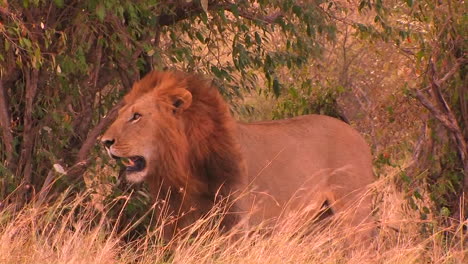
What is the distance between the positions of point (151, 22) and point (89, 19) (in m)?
0.47

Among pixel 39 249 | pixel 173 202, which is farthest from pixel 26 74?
pixel 39 249

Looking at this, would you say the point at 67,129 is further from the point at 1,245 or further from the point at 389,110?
the point at 389,110

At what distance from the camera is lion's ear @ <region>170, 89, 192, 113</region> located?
5.58 m

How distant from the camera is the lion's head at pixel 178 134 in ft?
18.1

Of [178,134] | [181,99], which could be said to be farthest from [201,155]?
[181,99]

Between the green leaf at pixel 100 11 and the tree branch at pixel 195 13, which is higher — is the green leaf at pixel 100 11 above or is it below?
above

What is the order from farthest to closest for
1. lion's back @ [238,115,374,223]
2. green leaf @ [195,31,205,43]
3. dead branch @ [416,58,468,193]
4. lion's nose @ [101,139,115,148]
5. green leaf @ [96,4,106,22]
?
1. green leaf @ [195,31,205,43]
2. dead branch @ [416,58,468,193]
3. lion's back @ [238,115,374,223]
4. lion's nose @ [101,139,115,148]
5. green leaf @ [96,4,106,22]

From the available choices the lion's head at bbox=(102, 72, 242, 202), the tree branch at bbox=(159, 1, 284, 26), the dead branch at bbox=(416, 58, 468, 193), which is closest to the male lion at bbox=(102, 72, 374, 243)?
the lion's head at bbox=(102, 72, 242, 202)

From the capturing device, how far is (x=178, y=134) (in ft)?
18.4

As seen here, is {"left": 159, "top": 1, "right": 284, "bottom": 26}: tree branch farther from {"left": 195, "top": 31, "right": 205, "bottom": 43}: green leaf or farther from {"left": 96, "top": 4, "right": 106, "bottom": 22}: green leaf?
{"left": 96, "top": 4, "right": 106, "bottom": 22}: green leaf

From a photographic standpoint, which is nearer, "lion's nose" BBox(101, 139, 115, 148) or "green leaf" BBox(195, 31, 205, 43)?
"lion's nose" BBox(101, 139, 115, 148)

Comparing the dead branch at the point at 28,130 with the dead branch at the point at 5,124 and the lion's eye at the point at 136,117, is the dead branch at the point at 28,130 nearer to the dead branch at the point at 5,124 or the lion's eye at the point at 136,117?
the dead branch at the point at 5,124

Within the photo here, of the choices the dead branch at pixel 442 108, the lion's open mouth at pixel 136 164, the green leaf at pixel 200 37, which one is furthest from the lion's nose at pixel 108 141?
the dead branch at pixel 442 108

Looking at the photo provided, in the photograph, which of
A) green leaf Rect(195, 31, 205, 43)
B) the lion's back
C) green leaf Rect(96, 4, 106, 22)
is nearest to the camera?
green leaf Rect(96, 4, 106, 22)
